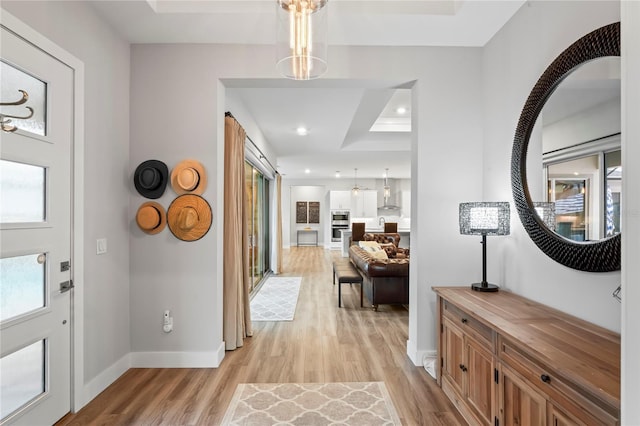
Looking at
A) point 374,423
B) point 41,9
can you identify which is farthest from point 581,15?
point 41,9

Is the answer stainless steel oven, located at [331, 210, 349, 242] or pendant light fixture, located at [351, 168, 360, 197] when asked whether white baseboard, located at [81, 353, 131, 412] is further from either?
stainless steel oven, located at [331, 210, 349, 242]

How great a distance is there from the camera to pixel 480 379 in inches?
76.2

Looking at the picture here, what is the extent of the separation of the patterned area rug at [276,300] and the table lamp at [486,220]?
259 centimetres

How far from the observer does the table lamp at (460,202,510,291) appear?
92.1 inches

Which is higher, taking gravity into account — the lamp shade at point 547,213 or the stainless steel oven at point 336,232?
the lamp shade at point 547,213

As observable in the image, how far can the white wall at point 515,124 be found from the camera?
1.70 meters

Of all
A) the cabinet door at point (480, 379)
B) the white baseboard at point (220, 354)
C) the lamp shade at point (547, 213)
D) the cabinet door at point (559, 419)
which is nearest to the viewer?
the cabinet door at point (559, 419)

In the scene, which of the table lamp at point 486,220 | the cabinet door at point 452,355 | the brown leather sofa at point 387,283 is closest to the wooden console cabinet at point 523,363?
the cabinet door at point 452,355

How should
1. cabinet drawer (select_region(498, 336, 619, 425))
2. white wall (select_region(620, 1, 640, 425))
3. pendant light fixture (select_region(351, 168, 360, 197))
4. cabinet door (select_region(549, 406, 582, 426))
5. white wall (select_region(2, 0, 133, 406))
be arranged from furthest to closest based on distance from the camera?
1. pendant light fixture (select_region(351, 168, 360, 197))
2. white wall (select_region(2, 0, 133, 406))
3. cabinet door (select_region(549, 406, 582, 426))
4. cabinet drawer (select_region(498, 336, 619, 425))
5. white wall (select_region(620, 1, 640, 425))

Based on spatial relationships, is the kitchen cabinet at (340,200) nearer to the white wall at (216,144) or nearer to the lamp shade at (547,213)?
the white wall at (216,144)

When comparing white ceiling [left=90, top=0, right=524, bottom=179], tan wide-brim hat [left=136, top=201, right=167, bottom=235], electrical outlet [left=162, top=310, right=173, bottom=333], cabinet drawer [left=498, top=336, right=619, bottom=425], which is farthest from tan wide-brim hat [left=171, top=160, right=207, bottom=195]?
cabinet drawer [left=498, top=336, right=619, bottom=425]

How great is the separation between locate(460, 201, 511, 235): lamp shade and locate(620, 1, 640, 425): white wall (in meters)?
1.60

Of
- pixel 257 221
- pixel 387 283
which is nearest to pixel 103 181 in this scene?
pixel 387 283

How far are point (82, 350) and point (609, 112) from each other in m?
3.39
